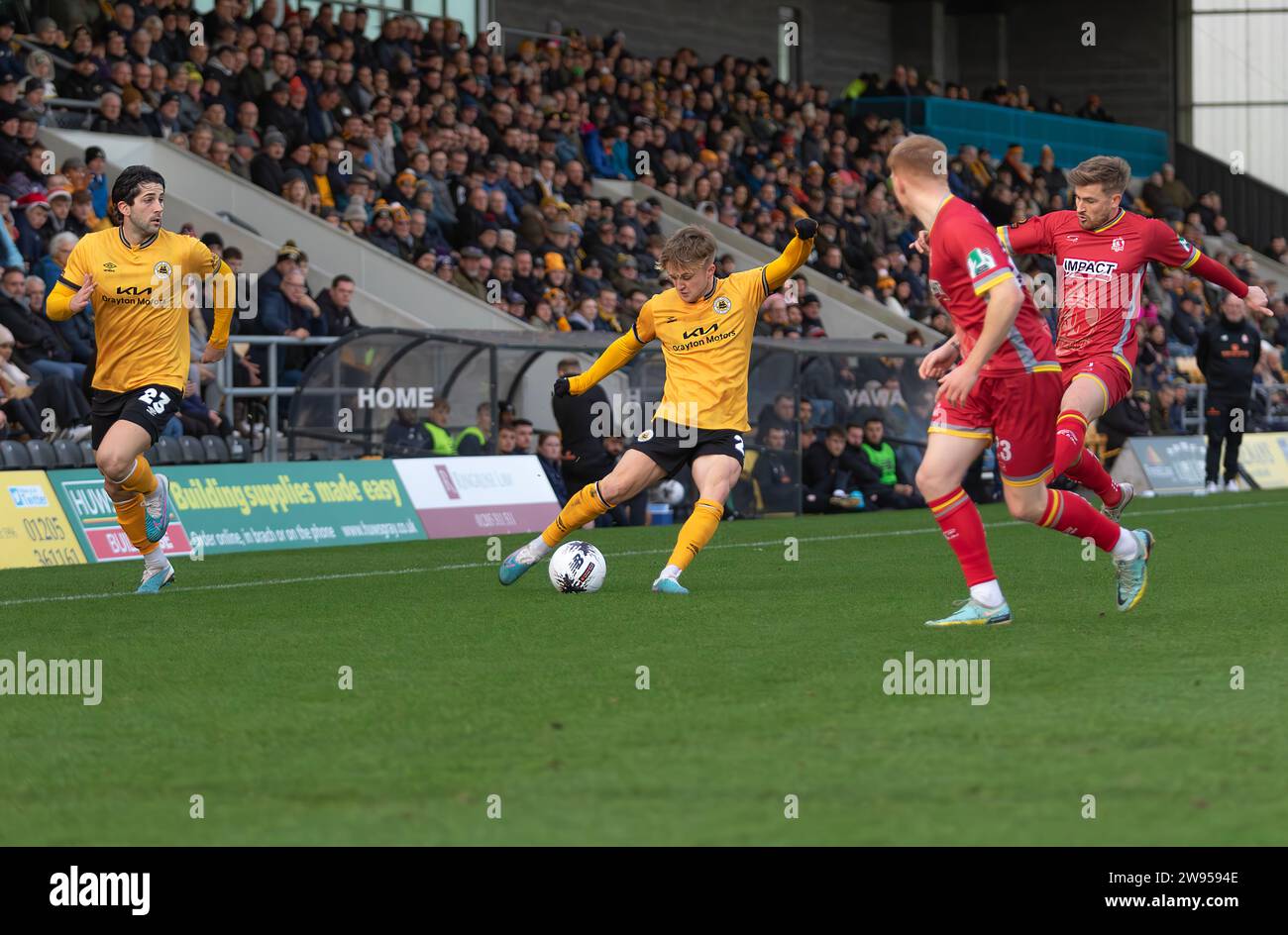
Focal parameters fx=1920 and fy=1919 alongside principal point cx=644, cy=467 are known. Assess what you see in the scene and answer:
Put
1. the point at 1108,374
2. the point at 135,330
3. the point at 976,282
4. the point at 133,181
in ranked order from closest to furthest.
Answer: the point at 976,282, the point at 133,181, the point at 1108,374, the point at 135,330

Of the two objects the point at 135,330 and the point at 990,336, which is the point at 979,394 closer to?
the point at 990,336

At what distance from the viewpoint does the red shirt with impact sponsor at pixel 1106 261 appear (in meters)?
10.8

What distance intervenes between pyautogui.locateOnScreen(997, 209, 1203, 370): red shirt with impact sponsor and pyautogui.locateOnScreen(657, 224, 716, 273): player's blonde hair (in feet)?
5.80

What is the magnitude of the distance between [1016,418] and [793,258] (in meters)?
1.99

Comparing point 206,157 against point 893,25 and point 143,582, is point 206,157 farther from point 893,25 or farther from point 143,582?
point 893,25

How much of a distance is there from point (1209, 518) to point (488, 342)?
6.81 metres

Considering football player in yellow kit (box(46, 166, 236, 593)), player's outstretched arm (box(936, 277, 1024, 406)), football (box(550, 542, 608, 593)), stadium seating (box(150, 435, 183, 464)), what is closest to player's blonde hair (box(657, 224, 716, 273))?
football (box(550, 542, 608, 593))

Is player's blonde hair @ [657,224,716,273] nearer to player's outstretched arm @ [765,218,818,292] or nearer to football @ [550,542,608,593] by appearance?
player's outstretched arm @ [765,218,818,292]

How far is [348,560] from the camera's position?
44.9 feet

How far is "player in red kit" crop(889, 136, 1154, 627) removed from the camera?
8.06 meters

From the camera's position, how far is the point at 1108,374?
10.7 m

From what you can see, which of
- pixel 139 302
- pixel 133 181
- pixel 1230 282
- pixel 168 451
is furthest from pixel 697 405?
pixel 168 451

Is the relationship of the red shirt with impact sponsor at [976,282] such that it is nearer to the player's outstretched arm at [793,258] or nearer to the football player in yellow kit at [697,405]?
the player's outstretched arm at [793,258]
